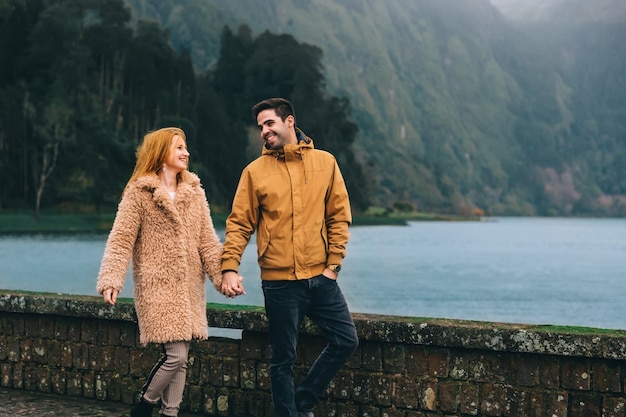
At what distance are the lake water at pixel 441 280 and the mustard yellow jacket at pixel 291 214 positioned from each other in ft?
110

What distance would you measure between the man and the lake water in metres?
33.6

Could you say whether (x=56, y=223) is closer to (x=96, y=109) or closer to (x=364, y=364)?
(x=96, y=109)

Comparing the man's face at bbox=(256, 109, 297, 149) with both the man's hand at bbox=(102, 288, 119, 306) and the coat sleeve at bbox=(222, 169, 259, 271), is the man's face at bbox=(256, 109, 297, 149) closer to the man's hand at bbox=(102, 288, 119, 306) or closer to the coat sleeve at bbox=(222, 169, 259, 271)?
the coat sleeve at bbox=(222, 169, 259, 271)

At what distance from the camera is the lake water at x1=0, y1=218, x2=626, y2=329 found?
4205cm

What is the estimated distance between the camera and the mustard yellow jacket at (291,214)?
4.42 metres

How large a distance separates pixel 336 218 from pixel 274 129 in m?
0.56

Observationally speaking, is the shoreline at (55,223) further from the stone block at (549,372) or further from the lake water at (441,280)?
the stone block at (549,372)

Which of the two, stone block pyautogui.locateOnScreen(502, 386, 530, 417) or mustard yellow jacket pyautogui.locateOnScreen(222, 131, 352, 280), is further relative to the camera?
stone block pyautogui.locateOnScreen(502, 386, 530, 417)

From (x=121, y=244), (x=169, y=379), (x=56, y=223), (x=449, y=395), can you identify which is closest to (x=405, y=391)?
(x=449, y=395)

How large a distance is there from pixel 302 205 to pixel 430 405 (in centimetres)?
144

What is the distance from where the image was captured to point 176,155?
466 cm

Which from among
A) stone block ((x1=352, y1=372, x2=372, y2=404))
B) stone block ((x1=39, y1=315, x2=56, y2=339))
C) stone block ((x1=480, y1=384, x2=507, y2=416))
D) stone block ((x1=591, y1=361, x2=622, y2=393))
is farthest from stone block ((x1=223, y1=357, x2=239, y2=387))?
stone block ((x1=591, y1=361, x2=622, y2=393))

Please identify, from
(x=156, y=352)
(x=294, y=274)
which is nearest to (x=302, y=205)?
(x=294, y=274)

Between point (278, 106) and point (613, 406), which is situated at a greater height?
point (278, 106)
